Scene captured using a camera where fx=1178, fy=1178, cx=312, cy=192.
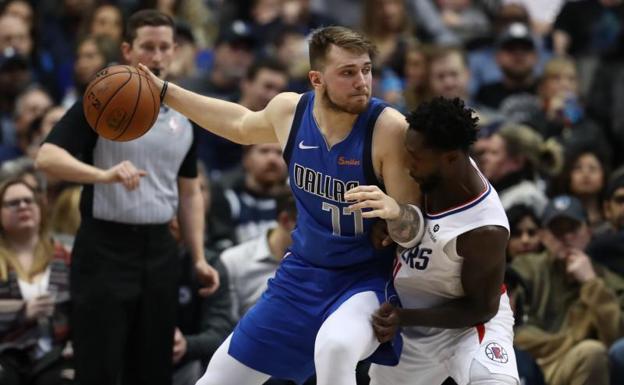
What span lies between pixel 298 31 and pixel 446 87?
2.52 m

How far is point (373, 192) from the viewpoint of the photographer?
5.15 meters

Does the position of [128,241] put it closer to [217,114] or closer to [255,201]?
[217,114]

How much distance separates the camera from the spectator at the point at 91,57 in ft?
35.2

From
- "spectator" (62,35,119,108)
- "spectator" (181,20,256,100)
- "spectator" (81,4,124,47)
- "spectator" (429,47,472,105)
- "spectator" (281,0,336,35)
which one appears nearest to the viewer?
"spectator" (429,47,472,105)

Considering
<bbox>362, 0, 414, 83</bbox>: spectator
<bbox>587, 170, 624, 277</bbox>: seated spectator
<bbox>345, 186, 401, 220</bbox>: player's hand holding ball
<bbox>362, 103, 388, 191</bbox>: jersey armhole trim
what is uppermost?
<bbox>362, 0, 414, 83</bbox>: spectator

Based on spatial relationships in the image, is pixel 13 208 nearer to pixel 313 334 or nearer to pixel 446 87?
pixel 313 334

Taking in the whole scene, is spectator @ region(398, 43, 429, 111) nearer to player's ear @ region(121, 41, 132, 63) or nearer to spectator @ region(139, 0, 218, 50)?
spectator @ region(139, 0, 218, 50)

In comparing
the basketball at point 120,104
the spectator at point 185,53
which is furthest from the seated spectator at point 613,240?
the spectator at point 185,53

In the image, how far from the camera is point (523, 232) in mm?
8469

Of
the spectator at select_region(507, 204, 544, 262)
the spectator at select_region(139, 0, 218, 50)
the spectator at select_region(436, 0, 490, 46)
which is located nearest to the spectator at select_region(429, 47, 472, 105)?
the spectator at select_region(507, 204, 544, 262)

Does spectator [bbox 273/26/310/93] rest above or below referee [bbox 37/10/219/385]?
above

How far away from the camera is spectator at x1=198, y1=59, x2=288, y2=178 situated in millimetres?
10164

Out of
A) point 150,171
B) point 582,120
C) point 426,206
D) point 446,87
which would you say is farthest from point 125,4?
point 426,206

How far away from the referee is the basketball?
49cm
